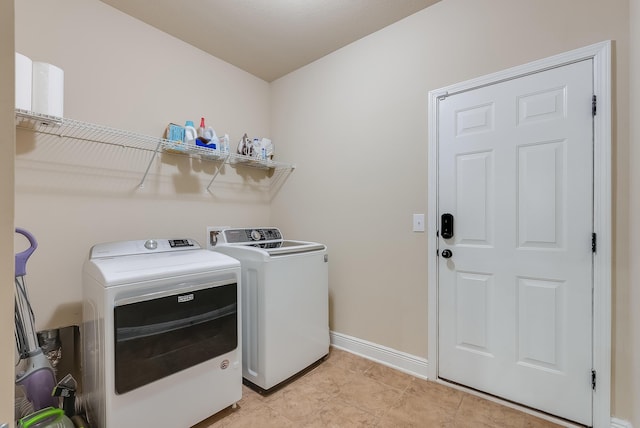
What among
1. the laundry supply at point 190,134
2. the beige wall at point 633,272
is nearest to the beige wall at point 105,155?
the laundry supply at point 190,134

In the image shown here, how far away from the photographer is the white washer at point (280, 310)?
1788 millimetres

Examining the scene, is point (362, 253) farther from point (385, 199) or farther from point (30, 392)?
point (30, 392)

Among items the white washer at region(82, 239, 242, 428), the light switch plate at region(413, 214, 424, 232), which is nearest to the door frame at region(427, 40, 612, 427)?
the light switch plate at region(413, 214, 424, 232)

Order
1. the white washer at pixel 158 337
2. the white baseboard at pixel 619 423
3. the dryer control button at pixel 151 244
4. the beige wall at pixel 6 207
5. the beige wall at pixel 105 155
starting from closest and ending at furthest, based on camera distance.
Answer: the beige wall at pixel 6 207
the white washer at pixel 158 337
the white baseboard at pixel 619 423
the beige wall at pixel 105 155
the dryer control button at pixel 151 244

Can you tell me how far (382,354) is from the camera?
2137 millimetres

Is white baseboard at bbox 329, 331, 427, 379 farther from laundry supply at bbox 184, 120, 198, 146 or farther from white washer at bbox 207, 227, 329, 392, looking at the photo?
laundry supply at bbox 184, 120, 198, 146

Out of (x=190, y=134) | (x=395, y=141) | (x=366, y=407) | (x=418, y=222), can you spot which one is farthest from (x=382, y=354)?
(x=190, y=134)

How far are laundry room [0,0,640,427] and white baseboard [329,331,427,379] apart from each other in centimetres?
1

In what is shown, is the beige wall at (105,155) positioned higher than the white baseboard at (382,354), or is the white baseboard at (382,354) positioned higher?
the beige wall at (105,155)

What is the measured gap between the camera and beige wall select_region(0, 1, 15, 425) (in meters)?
0.47

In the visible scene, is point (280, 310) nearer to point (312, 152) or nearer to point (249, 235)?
point (249, 235)

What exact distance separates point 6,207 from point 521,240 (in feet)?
6.81

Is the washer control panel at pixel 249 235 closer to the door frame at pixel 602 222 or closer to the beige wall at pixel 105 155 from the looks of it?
the beige wall at pixel 105 155

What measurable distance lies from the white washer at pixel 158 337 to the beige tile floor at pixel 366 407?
0.61 feet
